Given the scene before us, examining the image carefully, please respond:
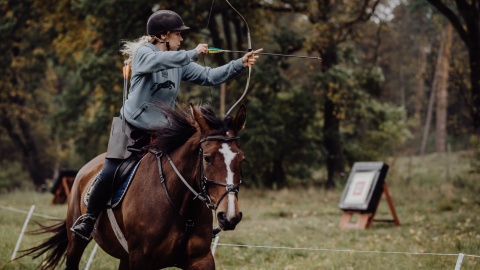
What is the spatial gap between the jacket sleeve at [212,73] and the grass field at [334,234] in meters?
2.36

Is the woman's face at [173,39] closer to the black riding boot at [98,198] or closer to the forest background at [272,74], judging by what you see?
the black riding boot at [98,198]

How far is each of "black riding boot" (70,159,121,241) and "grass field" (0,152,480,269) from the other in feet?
6.84

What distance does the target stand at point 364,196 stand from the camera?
571 inches

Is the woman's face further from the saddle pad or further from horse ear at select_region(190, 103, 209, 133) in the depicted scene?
the saddle pad

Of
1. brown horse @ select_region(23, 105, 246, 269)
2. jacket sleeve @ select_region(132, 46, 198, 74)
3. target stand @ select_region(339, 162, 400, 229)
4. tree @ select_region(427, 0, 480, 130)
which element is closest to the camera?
brown horse @ select_region(23, 105, 246, 269)

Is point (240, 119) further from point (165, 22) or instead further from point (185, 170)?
point (165, 22)

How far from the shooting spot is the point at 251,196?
24.5m

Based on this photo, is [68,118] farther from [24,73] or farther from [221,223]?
[221,223]

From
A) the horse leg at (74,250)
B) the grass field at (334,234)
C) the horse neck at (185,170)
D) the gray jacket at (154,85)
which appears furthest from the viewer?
the grass field at (334,234)

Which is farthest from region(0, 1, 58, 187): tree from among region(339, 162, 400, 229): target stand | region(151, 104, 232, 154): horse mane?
region(151, 104, 232, 154): horse mane

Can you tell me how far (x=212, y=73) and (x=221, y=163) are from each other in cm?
140

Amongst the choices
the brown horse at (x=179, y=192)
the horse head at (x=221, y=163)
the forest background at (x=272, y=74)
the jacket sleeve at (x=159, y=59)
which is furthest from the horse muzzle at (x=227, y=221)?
the forest background at (x=272, y=74)

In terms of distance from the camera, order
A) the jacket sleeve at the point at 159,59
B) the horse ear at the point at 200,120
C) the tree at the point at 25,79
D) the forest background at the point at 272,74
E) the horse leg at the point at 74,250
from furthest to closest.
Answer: the tree at the point at 25,79 → the forest background at the point at 272,74 → the horse leg at the point at 74,250 → the jacket sleeve at the point at 159,59 → the horse ear at the point at 200,120

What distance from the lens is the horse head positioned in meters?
4.47
